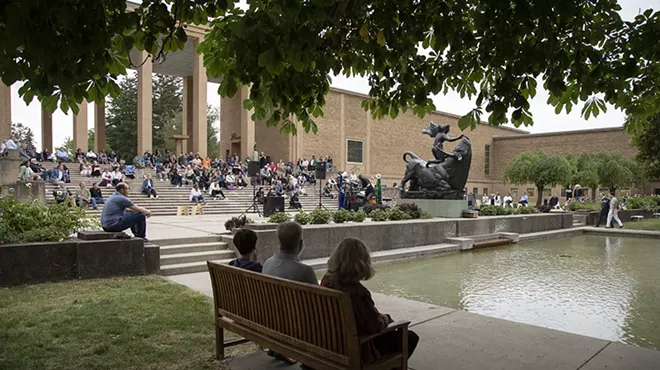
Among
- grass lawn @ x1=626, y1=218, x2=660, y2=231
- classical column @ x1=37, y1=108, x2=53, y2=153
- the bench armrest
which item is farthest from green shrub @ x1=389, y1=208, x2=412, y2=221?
classical column @ x1=37, y1=108, x2=53, y2=153

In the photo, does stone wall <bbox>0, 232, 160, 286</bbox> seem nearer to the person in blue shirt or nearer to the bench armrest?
the person in blue shirt

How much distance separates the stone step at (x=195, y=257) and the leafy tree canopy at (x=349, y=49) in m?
4.46

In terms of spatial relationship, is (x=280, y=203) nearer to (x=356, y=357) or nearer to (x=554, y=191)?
(x=356, y=357)

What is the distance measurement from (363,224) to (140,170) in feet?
63.5

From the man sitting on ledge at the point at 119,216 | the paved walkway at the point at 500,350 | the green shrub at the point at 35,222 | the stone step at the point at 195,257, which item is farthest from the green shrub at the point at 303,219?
the paved walkway at the point at 500,350

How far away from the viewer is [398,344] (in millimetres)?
3420

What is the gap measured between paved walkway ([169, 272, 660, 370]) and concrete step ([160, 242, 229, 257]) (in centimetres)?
532

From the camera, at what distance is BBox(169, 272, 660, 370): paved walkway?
13.4ft

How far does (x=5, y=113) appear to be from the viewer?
27422mm

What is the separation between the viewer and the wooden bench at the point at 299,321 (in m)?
3.06

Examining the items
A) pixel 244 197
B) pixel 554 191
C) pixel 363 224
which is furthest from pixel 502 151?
pixel 363 224

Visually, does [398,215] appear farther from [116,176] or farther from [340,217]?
[116,176]

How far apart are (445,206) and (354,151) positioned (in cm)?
3132

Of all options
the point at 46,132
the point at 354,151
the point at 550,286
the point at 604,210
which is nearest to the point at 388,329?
the point at 550,286
